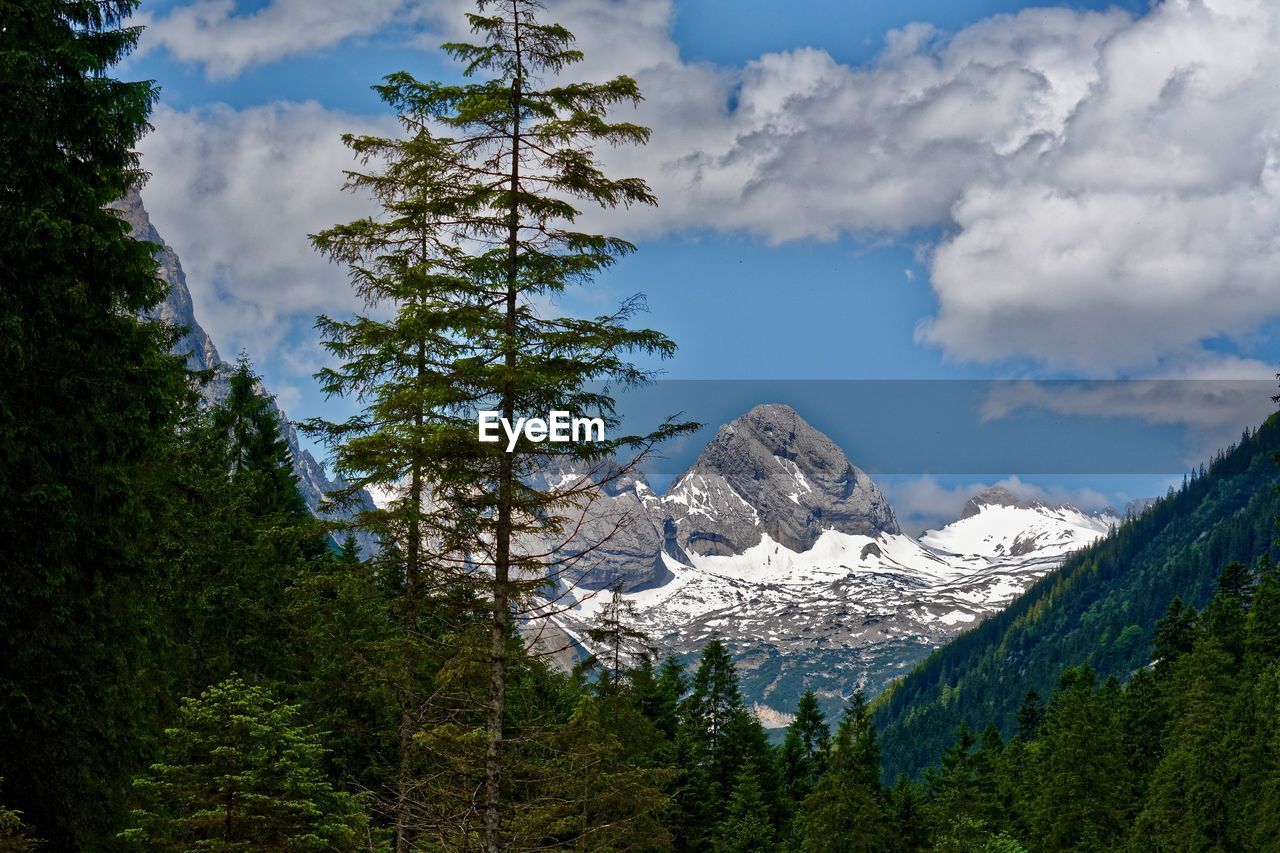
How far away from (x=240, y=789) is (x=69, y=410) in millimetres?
6747

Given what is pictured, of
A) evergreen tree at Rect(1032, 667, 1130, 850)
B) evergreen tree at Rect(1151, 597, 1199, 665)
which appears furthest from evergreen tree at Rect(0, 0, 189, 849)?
evergreen tree at Rect(1151, 597, 1199, 665)

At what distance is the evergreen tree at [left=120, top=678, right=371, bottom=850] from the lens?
17562 millimetres

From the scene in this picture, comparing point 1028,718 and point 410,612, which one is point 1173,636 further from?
point 410,612

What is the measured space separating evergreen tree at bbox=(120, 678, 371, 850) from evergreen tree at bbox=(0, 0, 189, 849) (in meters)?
0.99

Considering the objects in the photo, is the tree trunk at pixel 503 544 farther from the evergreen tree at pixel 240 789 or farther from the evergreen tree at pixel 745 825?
the evergreen tree at pixel 745 825

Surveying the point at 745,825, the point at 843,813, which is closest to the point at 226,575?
the point at 745,825

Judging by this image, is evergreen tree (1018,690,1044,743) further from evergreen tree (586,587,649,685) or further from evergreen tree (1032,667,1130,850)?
evergreen tree (586,587,649,685)

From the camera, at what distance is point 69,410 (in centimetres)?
1630

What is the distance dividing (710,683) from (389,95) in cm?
5249

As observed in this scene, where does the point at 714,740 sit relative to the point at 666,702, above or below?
below

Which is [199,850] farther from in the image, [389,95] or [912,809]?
[912,809]

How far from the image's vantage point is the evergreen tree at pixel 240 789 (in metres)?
17.6

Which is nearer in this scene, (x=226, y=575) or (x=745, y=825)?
(x=226, y=575)

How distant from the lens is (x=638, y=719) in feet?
137
